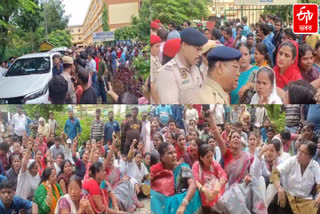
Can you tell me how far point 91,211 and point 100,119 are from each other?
3.57 feet

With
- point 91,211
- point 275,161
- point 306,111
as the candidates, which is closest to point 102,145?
point 91,211

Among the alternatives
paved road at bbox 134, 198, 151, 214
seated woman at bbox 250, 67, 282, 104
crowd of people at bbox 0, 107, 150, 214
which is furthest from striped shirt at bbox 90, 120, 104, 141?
seated woman at bbox 250, 67, 282, 104

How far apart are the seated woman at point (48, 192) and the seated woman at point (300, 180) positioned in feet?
8.44

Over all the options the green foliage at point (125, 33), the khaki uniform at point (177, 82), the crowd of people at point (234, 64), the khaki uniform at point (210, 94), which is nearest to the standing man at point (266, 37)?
the crowd of people at point (234, 64)

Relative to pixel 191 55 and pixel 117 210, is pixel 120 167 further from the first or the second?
pixel 191 55

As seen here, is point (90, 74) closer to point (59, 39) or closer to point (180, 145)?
point (59, 39)

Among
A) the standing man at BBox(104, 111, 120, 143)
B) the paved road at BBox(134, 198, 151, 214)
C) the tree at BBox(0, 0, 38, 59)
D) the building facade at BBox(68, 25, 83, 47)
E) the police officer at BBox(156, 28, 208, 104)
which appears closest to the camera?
the police officer at BBox(156, 28, 208, 104)

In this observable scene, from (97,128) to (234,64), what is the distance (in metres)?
1.78

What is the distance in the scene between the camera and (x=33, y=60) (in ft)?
16.5

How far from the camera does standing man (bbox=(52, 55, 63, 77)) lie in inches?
196

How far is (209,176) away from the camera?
4754 millimetres

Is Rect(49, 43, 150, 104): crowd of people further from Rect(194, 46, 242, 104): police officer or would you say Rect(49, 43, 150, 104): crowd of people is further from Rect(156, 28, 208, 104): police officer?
Rect(194, 46, 242, 104): police officer

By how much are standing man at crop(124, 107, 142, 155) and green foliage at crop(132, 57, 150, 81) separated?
41 cm

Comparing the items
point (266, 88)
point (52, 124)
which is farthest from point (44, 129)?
point (266, 88)
